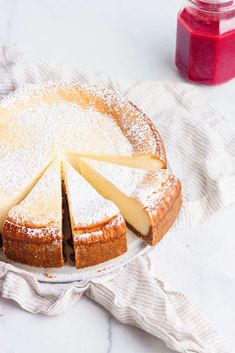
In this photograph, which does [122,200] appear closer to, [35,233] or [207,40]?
[35,233]

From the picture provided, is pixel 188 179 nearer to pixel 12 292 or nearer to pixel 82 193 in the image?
pixel 82 193

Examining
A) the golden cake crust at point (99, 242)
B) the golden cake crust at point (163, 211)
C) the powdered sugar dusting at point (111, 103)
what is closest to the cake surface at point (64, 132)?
the powdered sugar dusting at point (111, 103)

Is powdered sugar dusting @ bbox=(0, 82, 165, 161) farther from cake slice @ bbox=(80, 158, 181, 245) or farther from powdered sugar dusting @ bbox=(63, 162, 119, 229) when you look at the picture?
powdered sugar dusting @ bbox=(63, 162, 119, 229)

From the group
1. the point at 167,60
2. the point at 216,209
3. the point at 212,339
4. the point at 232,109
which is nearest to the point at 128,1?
the point at 167,60

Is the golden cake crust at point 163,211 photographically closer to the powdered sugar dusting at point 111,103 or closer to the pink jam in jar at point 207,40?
the powdered sugar dusting at point 111,103

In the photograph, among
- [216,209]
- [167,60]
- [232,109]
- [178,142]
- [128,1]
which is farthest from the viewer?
[128,1]

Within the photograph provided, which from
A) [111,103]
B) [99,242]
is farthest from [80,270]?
[111,103]
